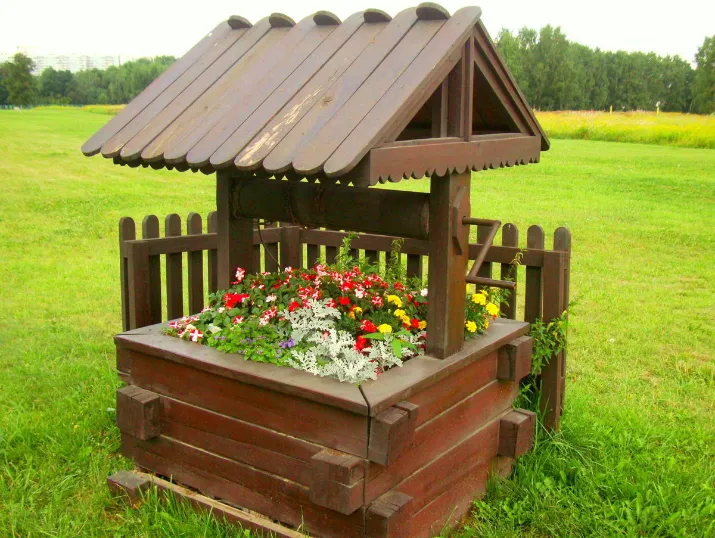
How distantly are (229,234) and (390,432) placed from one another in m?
1.51

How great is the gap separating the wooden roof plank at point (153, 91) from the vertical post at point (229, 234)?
0.49 metres

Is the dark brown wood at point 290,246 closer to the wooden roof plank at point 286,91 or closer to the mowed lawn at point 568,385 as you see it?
the mowed lawn at point 568,385

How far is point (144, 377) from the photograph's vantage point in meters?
3.50

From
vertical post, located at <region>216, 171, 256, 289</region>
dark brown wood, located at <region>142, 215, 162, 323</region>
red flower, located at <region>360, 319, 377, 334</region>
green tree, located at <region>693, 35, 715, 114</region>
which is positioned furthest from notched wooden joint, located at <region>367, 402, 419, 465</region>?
green tree, located at <region>693, 35, 715, 114</region>

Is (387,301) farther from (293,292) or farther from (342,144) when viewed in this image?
(342,144)

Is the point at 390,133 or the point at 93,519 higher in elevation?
the point at 390,133

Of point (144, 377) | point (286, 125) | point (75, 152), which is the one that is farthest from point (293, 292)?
point (75, 152)

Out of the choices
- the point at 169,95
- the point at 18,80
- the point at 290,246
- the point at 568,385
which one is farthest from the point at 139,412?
the point at 18,80

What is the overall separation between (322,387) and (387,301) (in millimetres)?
895

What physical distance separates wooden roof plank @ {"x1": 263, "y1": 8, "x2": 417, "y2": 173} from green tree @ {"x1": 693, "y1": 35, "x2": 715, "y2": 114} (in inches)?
2896

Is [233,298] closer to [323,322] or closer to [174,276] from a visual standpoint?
[323,322]

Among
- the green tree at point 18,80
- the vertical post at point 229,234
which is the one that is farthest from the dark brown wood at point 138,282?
the green tree at point 18,80

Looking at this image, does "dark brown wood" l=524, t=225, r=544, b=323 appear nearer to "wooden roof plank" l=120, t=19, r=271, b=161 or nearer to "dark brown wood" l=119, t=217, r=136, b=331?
"wooden roof plank" l=120, t=19, r=271, b=161

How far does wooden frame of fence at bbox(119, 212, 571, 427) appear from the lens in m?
4.08
